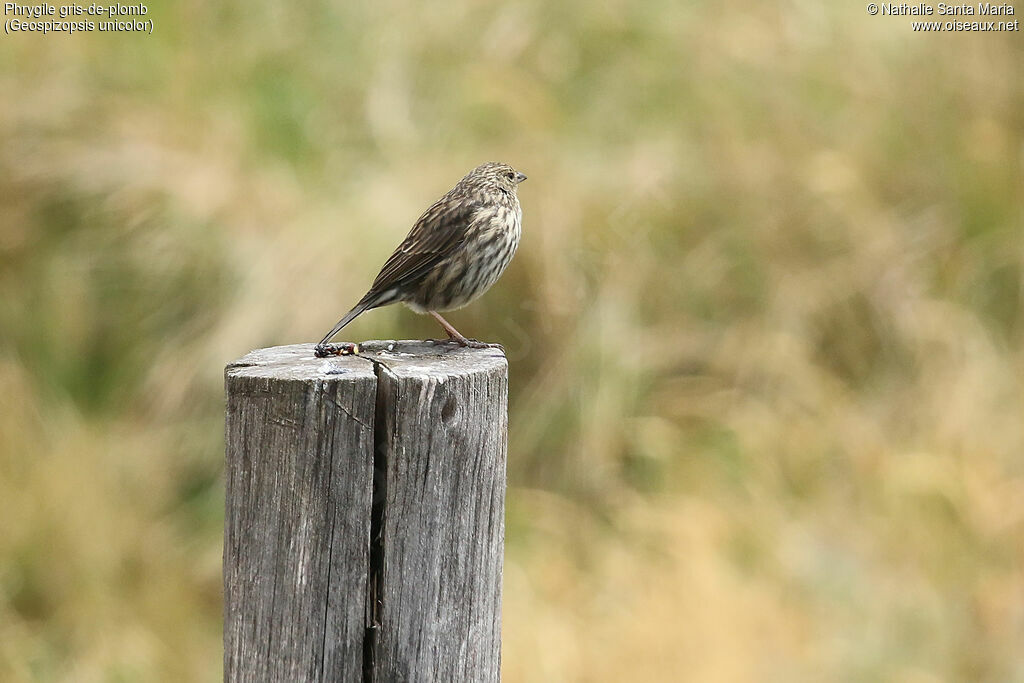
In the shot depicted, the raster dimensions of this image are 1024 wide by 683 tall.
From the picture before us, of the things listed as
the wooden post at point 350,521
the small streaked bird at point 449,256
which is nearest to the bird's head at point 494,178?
the small streaked bird at point 449,256

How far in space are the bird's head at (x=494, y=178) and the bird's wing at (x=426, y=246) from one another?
0.28 m

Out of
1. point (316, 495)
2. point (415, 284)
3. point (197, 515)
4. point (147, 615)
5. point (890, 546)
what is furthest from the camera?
point (197, 515)

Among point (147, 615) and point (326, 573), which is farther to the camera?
point (147, 615)

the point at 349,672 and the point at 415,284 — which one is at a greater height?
the point at 415,284

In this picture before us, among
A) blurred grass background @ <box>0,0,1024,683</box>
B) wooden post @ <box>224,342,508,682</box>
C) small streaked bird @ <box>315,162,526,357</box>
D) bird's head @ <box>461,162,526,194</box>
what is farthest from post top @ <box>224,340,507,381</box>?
blurred grass background @ <box>0,0,1024,683</box>

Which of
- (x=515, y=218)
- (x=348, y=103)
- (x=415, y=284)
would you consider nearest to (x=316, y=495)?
(x=415, y=284)

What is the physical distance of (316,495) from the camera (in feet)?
6.45

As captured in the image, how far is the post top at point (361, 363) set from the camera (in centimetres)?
204

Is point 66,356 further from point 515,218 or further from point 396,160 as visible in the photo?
point 515,218

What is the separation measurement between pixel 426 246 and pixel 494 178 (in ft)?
1.98

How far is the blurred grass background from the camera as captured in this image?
4.96 m

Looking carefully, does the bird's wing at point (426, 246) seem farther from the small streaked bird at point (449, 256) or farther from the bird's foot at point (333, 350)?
the bird's foot at point (333, 350)

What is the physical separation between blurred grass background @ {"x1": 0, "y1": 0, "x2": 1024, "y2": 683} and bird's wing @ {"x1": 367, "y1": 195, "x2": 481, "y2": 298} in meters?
1.99

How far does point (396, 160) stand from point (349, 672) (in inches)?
→ 185
